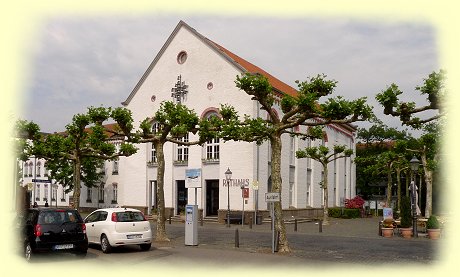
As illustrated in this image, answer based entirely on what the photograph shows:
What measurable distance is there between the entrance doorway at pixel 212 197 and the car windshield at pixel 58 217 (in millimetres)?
23278

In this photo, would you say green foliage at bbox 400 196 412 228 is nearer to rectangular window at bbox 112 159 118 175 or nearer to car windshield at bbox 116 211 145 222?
car windshield at bbox 116 211 145 222

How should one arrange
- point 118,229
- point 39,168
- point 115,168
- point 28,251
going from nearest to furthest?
point 28,251 → point 118,229 → point 115,168 → point 39,168

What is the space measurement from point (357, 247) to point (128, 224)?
9.18 m

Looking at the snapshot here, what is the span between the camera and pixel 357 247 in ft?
64.1

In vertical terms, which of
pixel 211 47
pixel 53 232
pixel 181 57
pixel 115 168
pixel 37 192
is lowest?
A: pixel 37 192

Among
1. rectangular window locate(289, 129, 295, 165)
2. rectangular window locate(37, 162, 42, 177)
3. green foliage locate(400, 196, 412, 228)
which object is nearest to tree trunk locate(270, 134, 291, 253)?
green foliage locate(400, 196, 412, 228)

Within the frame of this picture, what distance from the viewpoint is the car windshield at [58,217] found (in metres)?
14.2

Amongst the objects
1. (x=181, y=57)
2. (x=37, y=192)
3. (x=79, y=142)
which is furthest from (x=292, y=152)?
(x=37, y=192)

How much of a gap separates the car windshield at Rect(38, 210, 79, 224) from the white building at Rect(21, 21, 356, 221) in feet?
61.4

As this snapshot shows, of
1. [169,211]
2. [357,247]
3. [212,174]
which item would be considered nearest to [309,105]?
[357,247]

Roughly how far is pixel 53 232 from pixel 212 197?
80.2 feet

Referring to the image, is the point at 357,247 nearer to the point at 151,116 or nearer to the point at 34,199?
the point at 151,116

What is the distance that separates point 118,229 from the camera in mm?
16328

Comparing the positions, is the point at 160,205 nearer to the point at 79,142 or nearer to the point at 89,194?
the point at 79,142
